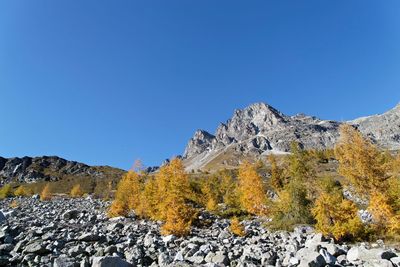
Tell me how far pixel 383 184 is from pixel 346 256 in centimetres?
1279

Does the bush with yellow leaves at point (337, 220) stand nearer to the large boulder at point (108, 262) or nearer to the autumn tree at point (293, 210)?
the autumn tree at point (293, 210)

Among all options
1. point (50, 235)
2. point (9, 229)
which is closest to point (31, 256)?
point (50, 235)

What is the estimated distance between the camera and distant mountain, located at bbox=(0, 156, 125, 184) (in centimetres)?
16150

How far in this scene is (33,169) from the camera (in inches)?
6983

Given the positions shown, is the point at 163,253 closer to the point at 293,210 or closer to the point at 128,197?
the point at 293,210

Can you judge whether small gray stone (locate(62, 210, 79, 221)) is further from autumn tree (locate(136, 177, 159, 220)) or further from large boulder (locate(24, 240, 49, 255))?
large boulder (locate(24, 240, 49, 255))

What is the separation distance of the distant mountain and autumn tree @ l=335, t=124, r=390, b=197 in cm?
14754

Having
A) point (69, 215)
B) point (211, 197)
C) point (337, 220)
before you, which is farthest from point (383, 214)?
point (211, 197)

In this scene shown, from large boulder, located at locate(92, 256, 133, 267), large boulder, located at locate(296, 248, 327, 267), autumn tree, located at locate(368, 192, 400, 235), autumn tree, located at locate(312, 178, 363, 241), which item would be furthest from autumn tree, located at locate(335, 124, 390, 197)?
large boulder, located at locate(92, 256, 133, 267)

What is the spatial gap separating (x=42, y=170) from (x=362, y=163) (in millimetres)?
Result: 181048

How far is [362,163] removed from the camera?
27.6m

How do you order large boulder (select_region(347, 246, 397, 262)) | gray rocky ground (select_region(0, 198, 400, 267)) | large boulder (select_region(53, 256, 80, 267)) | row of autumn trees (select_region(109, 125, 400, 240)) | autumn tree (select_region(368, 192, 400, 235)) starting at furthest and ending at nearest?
1. row of autumn trees (select_region(109, 125, 400, 240))
2. autumn tree (select_region(368, 192, 400, 235))
3. large boulder (select_region(347, 246, 397, 262))
4. gray rocky ground (select_region(0, 198, 400, 267))
5. large boulder (select_region(53, 256, 80, 267))

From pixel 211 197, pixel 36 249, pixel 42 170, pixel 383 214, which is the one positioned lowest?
pixel 36 249

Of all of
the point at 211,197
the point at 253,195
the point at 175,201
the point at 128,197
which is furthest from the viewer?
the point at 211,197
